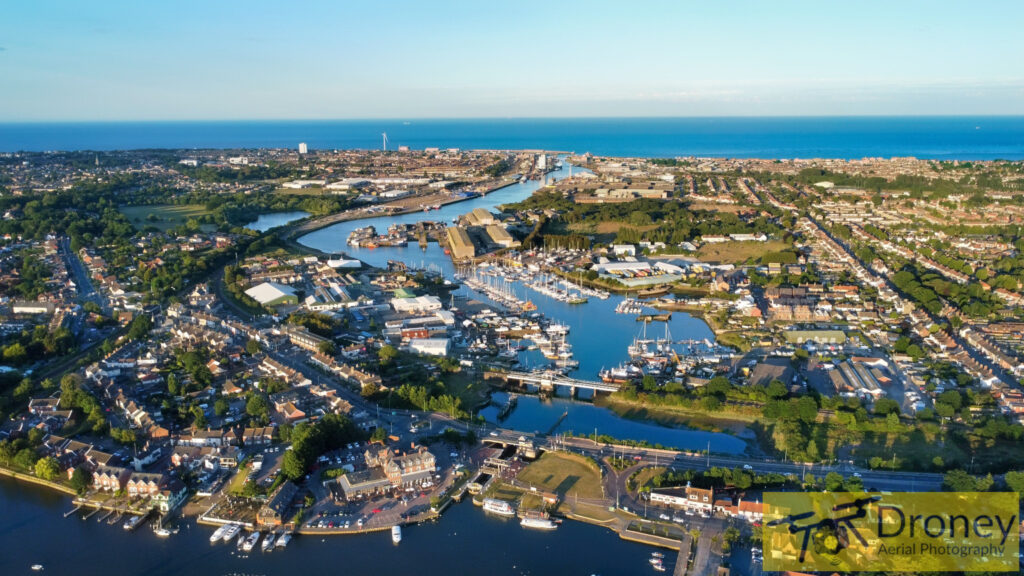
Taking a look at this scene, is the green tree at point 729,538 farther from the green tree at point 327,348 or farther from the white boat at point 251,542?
the green tree at point 327,348

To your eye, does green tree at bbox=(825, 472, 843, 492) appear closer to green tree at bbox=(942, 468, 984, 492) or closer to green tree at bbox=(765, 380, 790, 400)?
green tree at bbox=(942, 468, 984, 492)

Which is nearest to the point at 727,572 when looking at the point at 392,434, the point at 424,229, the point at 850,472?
the point at 850,472

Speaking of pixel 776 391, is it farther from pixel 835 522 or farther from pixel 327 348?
pixel 327 348

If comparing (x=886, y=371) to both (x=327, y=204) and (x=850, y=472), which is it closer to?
(x=850, y=472)

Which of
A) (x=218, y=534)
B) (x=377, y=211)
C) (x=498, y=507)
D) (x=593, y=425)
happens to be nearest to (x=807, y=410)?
(x=593, y=425)

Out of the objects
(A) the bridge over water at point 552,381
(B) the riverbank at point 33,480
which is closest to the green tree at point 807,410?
(A) the bridge over water at point 552,381

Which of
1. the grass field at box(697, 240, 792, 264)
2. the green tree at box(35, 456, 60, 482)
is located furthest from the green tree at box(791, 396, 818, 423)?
the grass field at box(697, 240, 792, 264)
